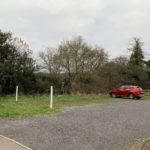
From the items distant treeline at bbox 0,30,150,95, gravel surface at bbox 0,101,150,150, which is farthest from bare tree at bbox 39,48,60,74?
gravel surface at bbox 0,101,150,150

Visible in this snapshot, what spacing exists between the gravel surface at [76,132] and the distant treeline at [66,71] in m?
20.2

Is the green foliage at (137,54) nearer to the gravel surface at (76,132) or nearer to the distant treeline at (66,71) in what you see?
the distant treeline at (66,71)

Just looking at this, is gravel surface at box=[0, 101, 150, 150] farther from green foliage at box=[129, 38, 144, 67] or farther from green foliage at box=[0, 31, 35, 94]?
green foliage at box=[129, 38, 144, 67]

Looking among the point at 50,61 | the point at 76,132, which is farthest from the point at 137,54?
the point at 76,132

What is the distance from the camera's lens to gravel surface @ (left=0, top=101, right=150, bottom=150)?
12227mm

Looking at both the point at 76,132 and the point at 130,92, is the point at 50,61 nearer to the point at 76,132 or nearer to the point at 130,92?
the point at 130,92

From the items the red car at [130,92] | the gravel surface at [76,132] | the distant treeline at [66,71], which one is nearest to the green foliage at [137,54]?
the distant treeline at [66,71]

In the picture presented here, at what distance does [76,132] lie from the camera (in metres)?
14.6

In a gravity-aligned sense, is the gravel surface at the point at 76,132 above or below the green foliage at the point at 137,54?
below

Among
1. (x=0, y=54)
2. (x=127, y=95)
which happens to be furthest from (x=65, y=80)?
(x=0, y=54)

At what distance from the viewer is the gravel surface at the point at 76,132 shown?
481 inches

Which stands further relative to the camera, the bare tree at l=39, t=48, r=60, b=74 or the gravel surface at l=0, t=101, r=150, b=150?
the bare tree at l=39, t=48, r=60, b=74

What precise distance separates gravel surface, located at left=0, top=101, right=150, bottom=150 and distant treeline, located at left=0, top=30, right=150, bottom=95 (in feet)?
66.2

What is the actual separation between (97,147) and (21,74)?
94.7 feet
